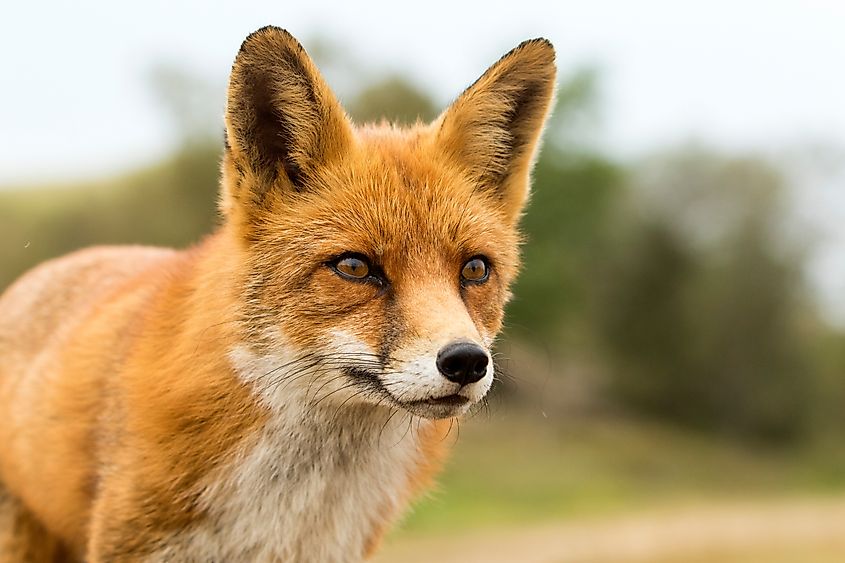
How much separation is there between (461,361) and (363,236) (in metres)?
0.74

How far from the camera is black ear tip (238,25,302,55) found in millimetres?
3482

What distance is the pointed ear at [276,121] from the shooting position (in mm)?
3562

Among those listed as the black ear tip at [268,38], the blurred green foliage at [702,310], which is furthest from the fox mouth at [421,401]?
the blurred green foliage at [702,310]

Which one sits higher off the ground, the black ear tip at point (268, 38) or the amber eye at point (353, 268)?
the black ear tip at point (268, 38)

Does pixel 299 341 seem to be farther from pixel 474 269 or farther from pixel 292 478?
pixel 474 269

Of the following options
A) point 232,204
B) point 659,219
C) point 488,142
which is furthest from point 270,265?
point 659,219

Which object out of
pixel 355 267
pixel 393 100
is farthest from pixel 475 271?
pixel 393 100

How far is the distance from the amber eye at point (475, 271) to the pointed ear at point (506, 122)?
533mm

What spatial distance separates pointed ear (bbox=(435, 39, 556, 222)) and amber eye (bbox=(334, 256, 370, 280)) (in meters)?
0.84

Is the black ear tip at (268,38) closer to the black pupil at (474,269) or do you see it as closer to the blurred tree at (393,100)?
the black pupil at (474,269)

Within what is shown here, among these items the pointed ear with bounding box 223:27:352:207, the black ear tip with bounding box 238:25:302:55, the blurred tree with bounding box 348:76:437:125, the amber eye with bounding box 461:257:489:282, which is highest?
the black ear tip with bounding box 238:25:302:55

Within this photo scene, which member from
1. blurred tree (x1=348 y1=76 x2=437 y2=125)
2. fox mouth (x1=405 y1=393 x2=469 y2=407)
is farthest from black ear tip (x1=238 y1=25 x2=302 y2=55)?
blurred tree (x1=348 y1=76 x2=437 y2=125)

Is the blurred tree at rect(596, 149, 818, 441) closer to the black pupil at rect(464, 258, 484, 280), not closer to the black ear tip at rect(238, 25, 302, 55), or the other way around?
the black pupil at rect(464, 258, 484, 280)

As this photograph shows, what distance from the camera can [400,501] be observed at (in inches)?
166
